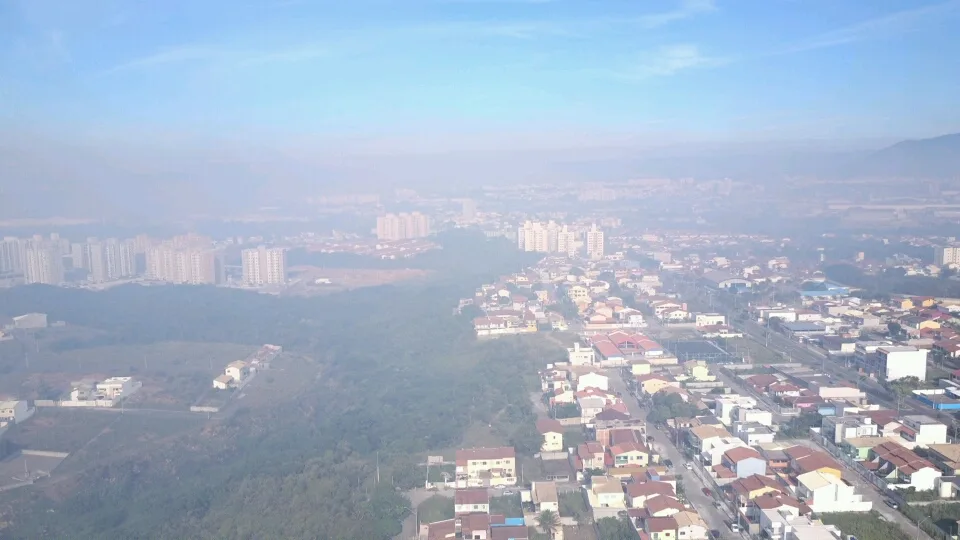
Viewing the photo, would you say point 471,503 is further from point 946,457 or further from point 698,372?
point 698,372

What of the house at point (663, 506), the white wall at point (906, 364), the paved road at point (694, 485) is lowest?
the paved road at point (694, 485)

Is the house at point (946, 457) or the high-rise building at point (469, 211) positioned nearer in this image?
the house at point (946, 457)

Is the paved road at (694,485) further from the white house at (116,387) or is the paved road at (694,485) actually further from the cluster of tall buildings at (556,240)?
the cluster of tall buildings at (556,240)

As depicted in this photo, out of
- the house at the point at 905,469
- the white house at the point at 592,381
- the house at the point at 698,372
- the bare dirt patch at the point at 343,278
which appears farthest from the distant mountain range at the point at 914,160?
the house at the point at 905,469

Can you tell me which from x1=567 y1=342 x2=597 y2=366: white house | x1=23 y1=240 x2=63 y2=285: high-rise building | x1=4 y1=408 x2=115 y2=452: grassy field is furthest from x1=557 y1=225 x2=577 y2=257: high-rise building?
x1=4 y1=408 x2=115 y2=452: grassy field

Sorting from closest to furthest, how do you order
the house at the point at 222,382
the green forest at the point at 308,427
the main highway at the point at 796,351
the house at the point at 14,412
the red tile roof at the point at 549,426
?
1. the green forest at the point at 308,427
2. the red tile roof at the point at 549,426
3. the main highway at the point at 796,351
4. the house at the point at 14,412
5. the house at the point at 222,382

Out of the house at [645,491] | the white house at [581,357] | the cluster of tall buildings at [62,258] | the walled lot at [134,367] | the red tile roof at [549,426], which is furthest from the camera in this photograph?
the cluster of tall buildings at [62,258]

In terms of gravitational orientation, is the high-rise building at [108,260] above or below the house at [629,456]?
above

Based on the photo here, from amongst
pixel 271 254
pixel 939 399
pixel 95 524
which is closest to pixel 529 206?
pixel 271 254
